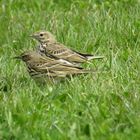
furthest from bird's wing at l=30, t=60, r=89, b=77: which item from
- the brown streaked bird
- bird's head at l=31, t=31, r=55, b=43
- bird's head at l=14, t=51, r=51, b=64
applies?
bird's head at l=31, t=31, r=55, b=43

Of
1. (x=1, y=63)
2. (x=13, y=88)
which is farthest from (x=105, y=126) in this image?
(x=1, y=63)

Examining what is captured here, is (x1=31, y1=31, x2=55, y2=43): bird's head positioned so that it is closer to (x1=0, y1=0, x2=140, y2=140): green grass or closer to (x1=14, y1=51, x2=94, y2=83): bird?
(x1=0, y1=0, x2=140, y2=140): green grass

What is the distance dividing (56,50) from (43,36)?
50 centimetres

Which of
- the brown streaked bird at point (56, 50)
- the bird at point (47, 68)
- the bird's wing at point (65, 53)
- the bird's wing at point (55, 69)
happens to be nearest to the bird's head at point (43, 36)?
the brown streaked bird at point (56, 50)

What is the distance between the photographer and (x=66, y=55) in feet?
35.6

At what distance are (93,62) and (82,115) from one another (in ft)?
8.69

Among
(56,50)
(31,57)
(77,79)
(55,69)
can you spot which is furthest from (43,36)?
(77,79)

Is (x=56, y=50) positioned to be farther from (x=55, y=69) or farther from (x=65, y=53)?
(x=55, y=69)

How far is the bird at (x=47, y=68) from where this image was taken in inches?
387

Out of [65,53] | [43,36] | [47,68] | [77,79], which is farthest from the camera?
[43,36]

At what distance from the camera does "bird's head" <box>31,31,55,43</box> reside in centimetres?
1118

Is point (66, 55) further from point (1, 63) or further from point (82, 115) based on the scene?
point (82, 115)

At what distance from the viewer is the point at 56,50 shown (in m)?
10.9

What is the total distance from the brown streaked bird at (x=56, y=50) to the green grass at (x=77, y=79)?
0.24m
